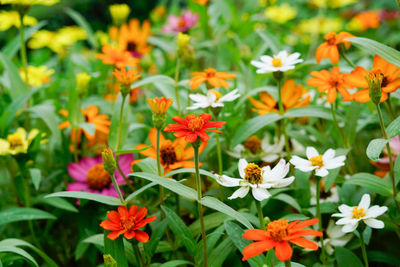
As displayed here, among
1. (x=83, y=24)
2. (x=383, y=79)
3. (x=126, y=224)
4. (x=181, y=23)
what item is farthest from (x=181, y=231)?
(x=83, y=24)

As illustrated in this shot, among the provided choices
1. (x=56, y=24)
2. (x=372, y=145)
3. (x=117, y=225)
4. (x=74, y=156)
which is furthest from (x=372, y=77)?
(x=56, y=24)

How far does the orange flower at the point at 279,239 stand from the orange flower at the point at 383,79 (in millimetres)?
282

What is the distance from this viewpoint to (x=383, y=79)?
75cm

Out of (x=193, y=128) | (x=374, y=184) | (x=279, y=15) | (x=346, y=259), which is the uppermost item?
(x=279, y=15)

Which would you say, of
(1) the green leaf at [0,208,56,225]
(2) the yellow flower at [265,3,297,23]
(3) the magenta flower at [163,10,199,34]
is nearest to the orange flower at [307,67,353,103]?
(1) the green leaf at [0,208,56,225]

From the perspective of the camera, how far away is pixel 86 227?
88 cm

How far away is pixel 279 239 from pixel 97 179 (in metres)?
0.47

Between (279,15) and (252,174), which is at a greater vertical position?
(279,15)

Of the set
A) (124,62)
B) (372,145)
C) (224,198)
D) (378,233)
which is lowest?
(378,233)

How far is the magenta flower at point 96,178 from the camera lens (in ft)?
2.93

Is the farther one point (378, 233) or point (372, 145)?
point (378, 233)

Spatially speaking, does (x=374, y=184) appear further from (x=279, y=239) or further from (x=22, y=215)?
(x=22, y=215)

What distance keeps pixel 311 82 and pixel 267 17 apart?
1.01 metres

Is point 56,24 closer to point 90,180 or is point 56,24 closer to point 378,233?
point 90,180
